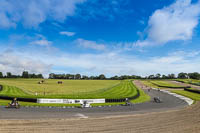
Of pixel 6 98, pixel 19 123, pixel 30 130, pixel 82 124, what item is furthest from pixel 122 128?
pixel 6 98

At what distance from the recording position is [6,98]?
26422mm

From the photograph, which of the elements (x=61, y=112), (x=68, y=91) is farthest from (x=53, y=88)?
(x=61, y=112)

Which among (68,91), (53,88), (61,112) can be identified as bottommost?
(68,91)

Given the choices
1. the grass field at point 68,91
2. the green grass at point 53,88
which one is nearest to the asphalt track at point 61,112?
the grass field at point 68,91

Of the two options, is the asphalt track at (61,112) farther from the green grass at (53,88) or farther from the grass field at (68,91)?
the green grass at (53,88)

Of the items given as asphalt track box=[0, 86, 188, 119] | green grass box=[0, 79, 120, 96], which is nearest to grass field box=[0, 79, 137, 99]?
green grass box=[0, 79, 120, 96]

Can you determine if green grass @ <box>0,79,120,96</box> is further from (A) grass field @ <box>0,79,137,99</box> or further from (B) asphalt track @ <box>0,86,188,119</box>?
(B) asphalt track @ <box>0,86,188,119</box>

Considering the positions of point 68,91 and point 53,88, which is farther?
point 53,88

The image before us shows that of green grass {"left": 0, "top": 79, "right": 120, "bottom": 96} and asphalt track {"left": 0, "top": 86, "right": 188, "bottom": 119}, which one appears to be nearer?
asphalt track {"left": 0, "top": 86, "right": 188, "bottom": 119}

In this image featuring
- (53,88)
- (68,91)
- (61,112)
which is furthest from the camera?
(53,88)

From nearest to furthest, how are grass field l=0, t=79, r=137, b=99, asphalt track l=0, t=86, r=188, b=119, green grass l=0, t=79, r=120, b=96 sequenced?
asphalt track l=0, t=86, r=188, b=119, grass field l=0, t=79, r=137, b=99, green grass l=0, t=79, r=120, b=96

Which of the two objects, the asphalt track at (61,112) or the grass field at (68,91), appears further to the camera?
the grass field at (68,91)

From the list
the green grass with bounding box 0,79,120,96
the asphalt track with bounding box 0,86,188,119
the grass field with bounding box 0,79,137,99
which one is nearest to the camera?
the asphalt track with bounding box 0,86,188,119

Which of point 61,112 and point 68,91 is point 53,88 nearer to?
point 68,91
